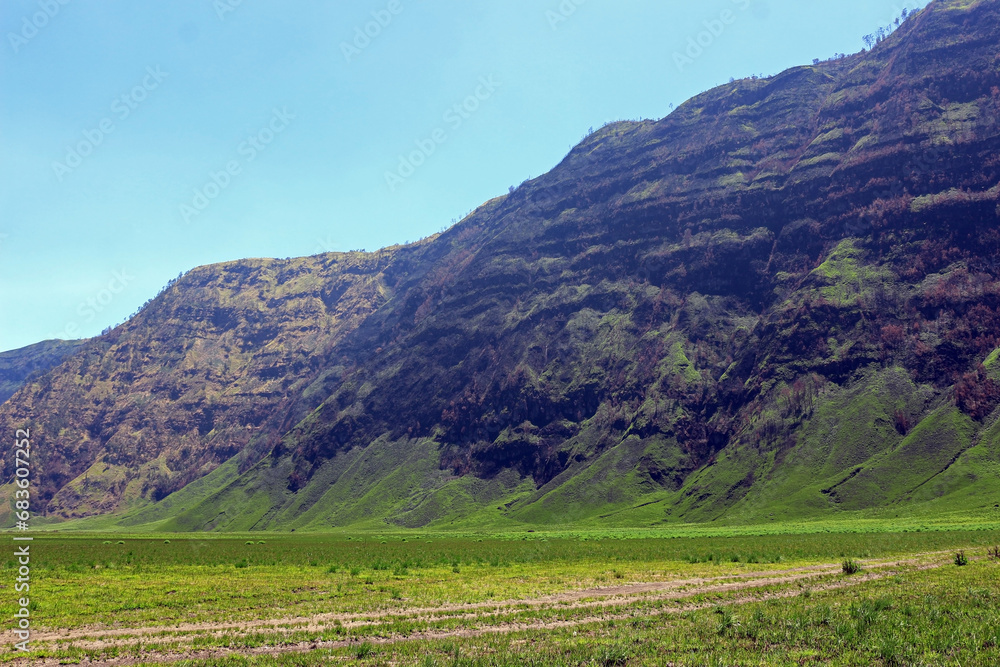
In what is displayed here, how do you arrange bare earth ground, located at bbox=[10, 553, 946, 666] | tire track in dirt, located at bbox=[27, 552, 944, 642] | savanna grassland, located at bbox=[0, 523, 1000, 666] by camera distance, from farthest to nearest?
tire track in dirt, located at bbox=[27, 552, 944, 642] < bare earth ground, located at bbox=[10, 553, 946, 666] < savanna grassland, located at bbox=[0, 523, 1000, 666]

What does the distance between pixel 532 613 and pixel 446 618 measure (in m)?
4.19

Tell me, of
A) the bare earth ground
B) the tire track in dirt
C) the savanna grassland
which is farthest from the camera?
the tire track in dirt

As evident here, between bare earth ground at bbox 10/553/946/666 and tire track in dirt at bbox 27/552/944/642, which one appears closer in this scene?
bare earth ground at bbox 10/553/946/666

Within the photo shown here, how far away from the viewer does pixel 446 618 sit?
1156 inches

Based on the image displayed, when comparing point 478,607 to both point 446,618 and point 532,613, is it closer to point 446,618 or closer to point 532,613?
point 446,618

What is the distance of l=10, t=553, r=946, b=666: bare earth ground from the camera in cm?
2409

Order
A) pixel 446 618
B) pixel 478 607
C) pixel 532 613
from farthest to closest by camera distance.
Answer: pixel 478 607
pixel 532 613
pixel 446 618

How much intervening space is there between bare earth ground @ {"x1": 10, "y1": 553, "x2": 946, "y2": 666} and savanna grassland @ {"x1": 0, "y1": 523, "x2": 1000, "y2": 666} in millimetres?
114

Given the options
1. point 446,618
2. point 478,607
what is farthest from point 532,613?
point 446,618

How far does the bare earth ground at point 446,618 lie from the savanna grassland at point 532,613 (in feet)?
0.37

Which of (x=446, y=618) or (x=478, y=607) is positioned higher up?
(x=446, y=618)

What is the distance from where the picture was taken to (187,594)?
36469 millimetres

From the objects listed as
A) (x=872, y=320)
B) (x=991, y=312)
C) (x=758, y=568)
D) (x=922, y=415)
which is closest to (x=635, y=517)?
(x=922, y=415)

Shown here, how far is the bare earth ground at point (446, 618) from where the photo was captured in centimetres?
2409
